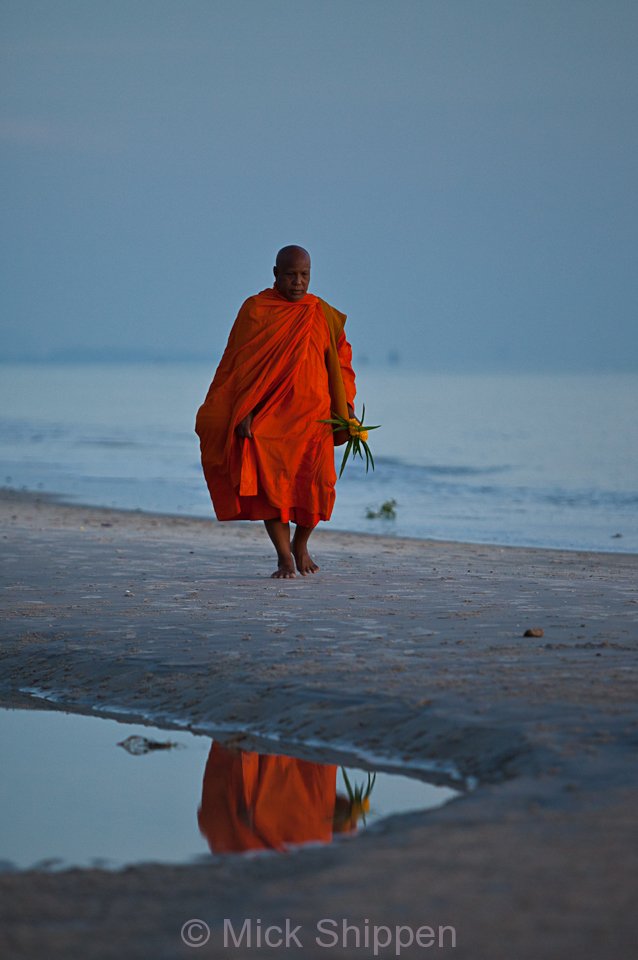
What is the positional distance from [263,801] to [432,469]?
19.9m

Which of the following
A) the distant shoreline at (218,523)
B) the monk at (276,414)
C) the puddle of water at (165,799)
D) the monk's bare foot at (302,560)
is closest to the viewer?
the puddle of water at (165,799)

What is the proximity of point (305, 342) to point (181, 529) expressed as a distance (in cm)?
437

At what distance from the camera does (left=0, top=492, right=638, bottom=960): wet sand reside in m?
2.94

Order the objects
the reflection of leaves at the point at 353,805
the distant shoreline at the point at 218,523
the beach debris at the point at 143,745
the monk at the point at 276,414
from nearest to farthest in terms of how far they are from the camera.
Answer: the reflection of leaves at the point at 353,805 < the beach debris at the point at 143,745 < the monk at the point at 276,414 < the distant shoreline at the point at 218,523

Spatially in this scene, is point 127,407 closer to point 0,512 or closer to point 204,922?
point 0,512

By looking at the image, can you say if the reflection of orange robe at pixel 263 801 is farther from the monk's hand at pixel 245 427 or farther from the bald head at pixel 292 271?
the bald head at pixel 292 271

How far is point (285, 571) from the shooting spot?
8312 mm

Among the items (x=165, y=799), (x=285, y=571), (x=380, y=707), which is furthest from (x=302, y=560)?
(x=165, y=799)

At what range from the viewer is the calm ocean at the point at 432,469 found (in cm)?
1524

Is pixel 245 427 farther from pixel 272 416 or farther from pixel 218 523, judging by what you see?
pixel 218 523

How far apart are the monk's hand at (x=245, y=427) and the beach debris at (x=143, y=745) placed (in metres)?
3.36

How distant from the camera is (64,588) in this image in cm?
771

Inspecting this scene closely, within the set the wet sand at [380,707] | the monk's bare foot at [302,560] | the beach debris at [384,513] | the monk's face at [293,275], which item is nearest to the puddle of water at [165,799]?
the wet sand at [380,707]

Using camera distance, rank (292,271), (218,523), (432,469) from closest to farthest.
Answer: (292,271) → (218,523) → (432,469)
